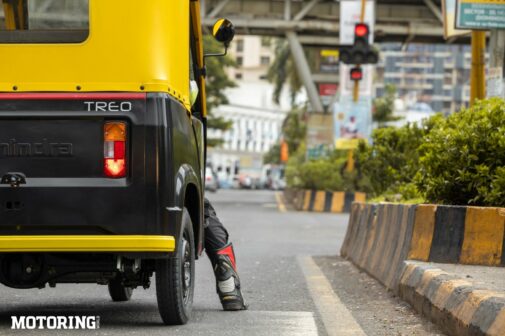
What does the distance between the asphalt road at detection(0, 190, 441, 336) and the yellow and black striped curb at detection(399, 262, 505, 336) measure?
12 cm

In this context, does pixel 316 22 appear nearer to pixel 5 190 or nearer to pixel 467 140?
pixel 467 140

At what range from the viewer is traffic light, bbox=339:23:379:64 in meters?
25.1

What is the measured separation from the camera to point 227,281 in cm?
816

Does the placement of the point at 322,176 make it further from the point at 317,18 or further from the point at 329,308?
the point at 329,308

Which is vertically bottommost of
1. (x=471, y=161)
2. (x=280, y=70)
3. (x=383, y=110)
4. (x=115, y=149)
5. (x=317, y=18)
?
(x=383, y=110)

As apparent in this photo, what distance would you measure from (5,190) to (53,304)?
201 centimetres

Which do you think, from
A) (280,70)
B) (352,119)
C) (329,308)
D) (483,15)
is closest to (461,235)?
(329,308)

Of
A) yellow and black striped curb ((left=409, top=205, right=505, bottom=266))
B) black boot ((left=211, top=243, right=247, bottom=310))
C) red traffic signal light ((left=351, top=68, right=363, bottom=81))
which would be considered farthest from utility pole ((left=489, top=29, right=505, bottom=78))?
red traffic signal light ((left=351, top=68, right=363, bottom=81))

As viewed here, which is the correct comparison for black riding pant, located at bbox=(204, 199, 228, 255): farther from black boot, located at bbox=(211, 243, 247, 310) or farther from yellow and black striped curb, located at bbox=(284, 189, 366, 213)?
yellow and black striped curb, located at bbox=(284, 189, 366, 213)

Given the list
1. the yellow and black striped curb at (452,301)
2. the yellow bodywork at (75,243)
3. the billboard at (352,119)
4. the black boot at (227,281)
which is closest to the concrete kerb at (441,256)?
the yellow and black striped curb at (452,301)

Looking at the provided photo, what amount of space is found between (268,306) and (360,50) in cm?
1703

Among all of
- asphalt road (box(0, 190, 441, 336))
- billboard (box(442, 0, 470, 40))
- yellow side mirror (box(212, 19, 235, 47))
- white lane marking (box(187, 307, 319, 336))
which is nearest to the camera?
white lane marking (box(187, 307, 319, 336))

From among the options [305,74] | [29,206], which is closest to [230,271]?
[29,206]

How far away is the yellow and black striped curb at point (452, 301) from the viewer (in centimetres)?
591
